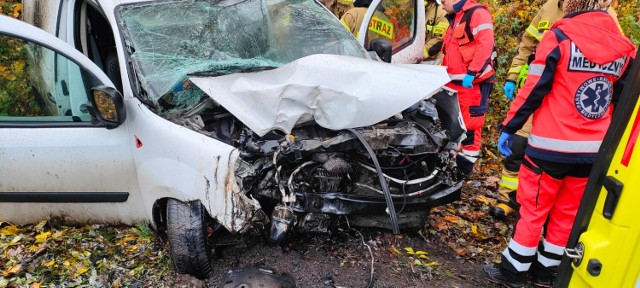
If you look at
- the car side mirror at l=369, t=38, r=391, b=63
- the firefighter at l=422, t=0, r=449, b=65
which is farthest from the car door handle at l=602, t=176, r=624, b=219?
the firefighter at l=422, t=0, r=449, b=65

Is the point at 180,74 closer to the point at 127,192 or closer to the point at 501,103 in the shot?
the point at 127,192

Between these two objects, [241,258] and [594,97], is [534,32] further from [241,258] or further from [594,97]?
[241,258]

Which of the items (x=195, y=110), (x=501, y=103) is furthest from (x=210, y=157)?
(x=501, y=103)

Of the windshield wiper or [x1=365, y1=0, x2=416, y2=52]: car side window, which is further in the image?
[x1=365, y1=0, x2=416, y2=52]: car side window

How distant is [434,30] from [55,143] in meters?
4.37

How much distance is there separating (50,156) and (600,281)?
3.05m

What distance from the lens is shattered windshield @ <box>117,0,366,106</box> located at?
312 cm

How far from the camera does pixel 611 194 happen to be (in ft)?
5.21

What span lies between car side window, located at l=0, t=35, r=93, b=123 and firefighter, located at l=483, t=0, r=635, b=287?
2798mm

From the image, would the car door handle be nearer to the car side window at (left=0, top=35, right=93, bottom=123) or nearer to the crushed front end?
→ the crushed front end

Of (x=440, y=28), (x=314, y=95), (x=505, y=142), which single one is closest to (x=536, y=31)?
(x=440, y=28)

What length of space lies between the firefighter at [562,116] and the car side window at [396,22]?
1.98m

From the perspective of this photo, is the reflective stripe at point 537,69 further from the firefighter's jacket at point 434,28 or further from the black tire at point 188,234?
the firefighter's jacket at point 434,28

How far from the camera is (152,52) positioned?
3188mm
